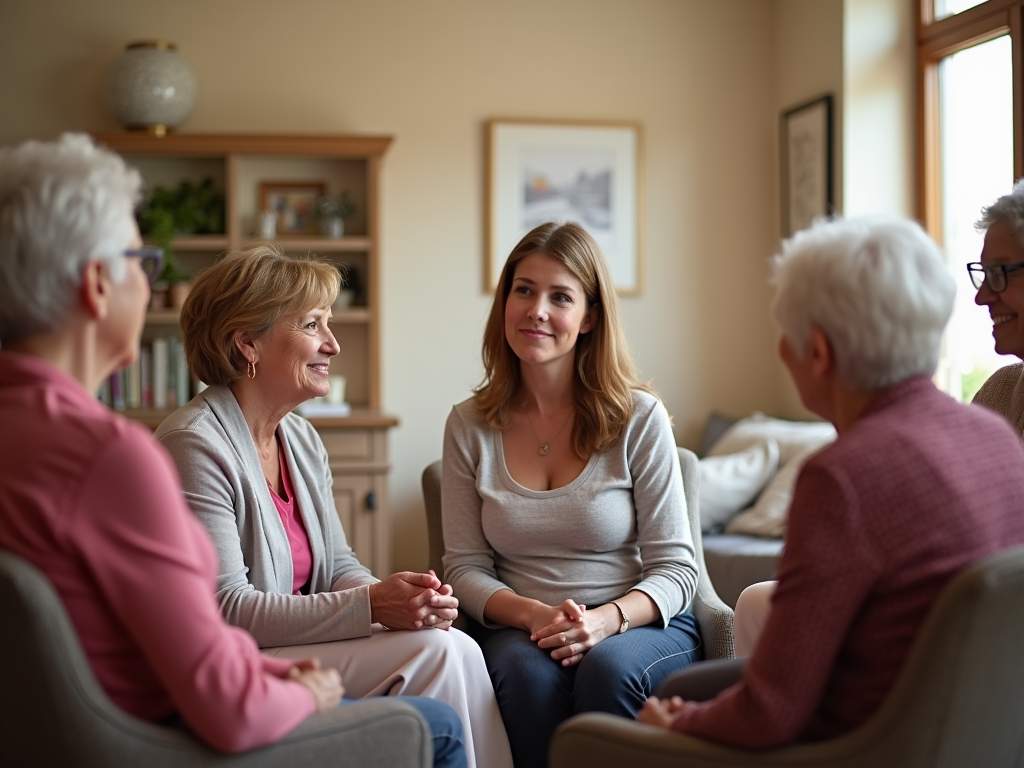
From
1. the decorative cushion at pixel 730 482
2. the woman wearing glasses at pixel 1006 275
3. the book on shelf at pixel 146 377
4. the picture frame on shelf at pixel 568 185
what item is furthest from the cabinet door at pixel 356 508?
the woman wearing glasses at pixel 1006 275

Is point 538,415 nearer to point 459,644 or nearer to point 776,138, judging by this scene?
point 459,644

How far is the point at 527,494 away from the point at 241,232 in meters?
2.83

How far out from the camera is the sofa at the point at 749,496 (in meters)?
3.74

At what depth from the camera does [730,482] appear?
4.09m

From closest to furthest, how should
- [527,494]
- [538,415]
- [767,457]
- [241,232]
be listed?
[527,494] → [538,415] → [767,457] → [241,232]

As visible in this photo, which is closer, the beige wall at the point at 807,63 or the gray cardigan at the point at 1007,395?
the gray cardigan at the point at 1007,395

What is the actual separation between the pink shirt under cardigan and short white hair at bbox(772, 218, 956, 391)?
0.06 meters

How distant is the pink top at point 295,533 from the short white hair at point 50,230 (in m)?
0.95

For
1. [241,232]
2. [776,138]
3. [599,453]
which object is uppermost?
[776,138]

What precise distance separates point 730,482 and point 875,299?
9.13ft

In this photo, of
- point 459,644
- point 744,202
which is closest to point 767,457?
point 744,202

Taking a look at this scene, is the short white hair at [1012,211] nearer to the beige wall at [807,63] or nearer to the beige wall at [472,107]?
the beige wall at [807,63]

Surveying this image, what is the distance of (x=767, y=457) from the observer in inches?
164

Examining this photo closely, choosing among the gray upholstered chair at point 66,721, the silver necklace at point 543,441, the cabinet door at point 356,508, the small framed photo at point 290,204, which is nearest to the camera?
the gray upholstered chair at point 66,721
